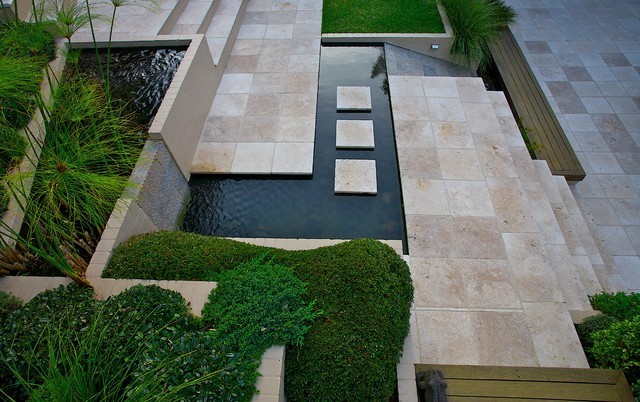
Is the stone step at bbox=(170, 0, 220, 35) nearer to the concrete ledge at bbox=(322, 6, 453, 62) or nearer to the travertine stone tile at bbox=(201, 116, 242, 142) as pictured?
the travertine stone tile at bbox=(201, 116, 242, 142)

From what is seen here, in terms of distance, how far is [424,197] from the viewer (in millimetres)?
5219

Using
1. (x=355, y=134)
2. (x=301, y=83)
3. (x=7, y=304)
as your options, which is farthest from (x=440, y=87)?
(x=7, y=304)

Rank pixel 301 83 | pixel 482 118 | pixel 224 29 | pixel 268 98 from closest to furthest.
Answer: pixel 482 118 < pixel 268 98 < pixel 301 83 < pixel 224 29

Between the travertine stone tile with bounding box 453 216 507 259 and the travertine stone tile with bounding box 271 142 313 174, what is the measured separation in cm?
221

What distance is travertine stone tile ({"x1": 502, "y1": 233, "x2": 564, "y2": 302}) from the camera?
4301 millimetres

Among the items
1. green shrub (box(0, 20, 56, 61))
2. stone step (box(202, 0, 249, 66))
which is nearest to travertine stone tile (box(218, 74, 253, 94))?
stone step (box(202, 0, 249, 66))

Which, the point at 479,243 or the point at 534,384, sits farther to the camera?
the point at 479,243

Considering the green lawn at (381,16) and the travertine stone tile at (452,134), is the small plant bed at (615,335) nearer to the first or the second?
the travertine stone tile at (452,134)

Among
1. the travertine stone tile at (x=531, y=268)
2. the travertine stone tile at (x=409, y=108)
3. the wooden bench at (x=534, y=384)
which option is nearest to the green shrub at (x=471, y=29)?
the travertine stone tile at (x=409, y=108)

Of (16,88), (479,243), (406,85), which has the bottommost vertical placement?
(479,243)

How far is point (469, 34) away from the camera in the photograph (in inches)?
288

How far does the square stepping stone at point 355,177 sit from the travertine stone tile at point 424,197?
0.46 m

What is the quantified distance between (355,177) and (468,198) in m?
1.58

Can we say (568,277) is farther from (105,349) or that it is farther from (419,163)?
(105,349)
